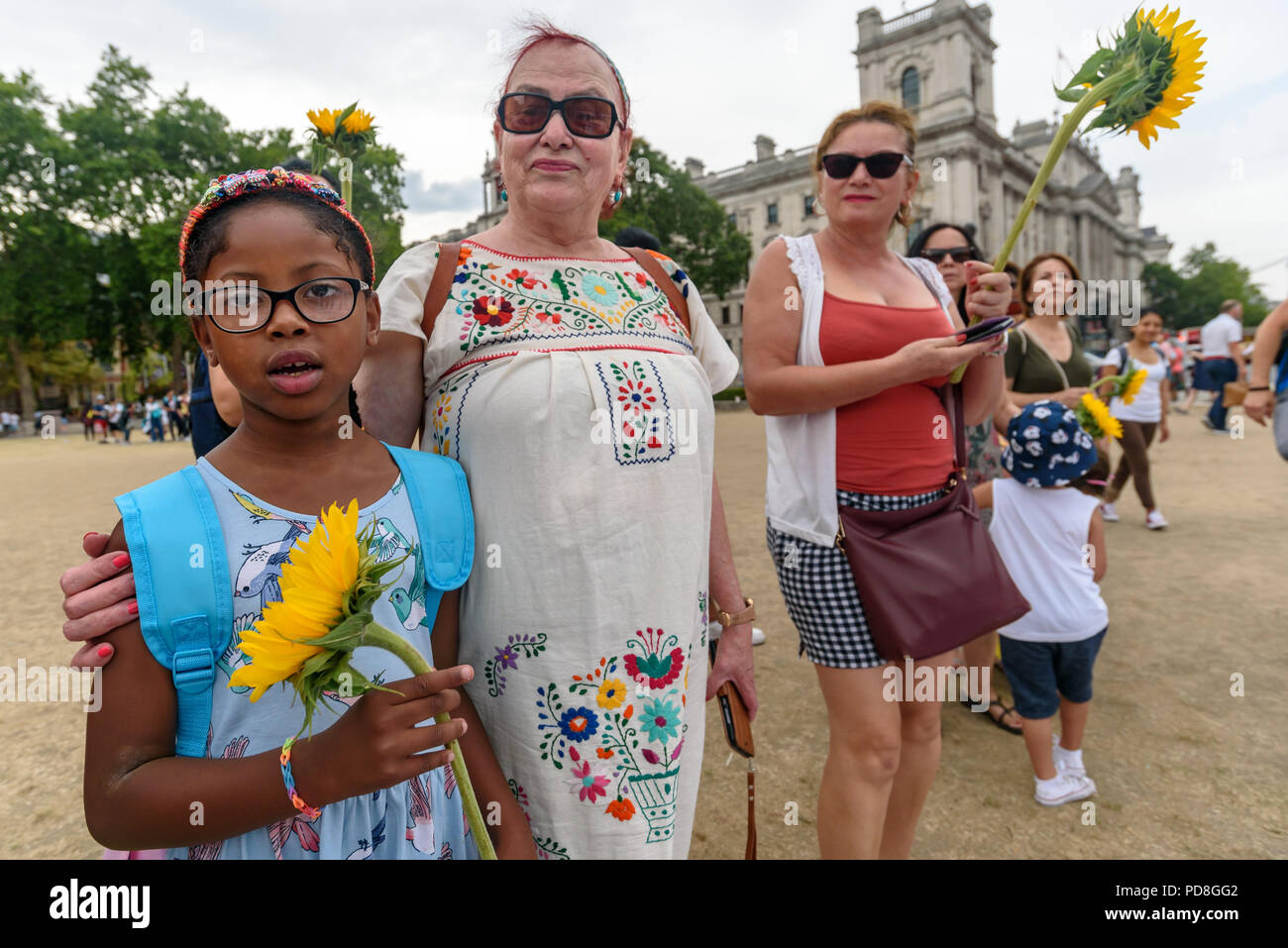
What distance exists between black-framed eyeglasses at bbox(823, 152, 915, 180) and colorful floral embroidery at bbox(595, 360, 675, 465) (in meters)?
1.13

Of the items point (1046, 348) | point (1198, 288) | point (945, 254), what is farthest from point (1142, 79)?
point (1198, 288)

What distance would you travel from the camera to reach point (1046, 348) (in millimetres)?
4020

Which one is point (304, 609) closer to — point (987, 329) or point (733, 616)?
point (733, 616)

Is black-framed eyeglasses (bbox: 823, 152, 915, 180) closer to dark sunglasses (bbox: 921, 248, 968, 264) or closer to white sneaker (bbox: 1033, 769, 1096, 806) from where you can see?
dark sunglasses (bbox: 921, 248, 968, 264)

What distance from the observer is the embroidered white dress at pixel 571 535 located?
1409mm

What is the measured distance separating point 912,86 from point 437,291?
50.8 m

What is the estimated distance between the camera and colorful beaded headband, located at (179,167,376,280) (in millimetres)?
1195

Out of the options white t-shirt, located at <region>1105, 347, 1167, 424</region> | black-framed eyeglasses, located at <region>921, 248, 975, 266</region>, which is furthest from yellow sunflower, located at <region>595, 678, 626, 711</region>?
white t-shirt, located at <region>1105, 347, 1167, 424</region>

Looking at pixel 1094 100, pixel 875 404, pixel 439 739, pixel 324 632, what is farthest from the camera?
pixel 875 404

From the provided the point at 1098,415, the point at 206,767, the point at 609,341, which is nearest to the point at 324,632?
the point at 206,767

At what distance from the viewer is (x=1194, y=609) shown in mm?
4918
